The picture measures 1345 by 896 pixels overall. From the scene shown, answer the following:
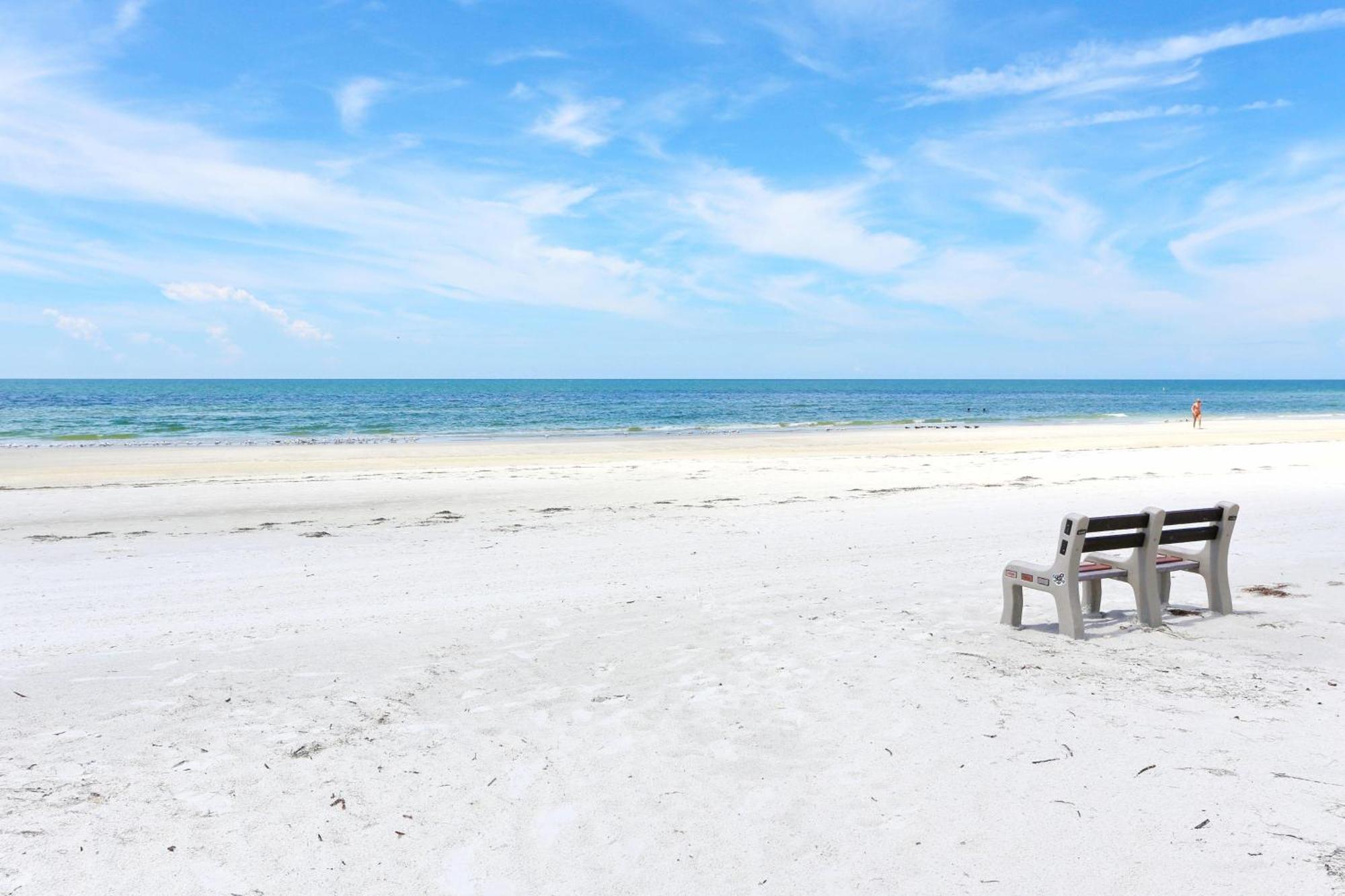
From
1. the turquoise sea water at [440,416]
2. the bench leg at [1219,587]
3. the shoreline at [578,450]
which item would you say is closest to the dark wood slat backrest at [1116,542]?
the bench leg at [1219,587]

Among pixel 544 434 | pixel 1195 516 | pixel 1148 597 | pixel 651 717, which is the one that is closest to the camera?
pixel 651 717

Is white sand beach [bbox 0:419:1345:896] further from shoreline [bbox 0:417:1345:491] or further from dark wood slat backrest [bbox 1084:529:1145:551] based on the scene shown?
shoreline [bbox 0:417:1345:491]

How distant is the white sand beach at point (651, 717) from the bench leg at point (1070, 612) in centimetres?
12

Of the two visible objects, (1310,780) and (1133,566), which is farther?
(1133,566)

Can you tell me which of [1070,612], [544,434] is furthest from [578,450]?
[1070,612]

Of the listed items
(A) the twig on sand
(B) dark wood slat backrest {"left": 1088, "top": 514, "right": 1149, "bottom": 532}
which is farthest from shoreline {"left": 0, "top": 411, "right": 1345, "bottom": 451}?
(A) the twig on sand

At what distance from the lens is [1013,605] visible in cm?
612

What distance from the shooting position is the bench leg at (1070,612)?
582 centimetres

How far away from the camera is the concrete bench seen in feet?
18.8

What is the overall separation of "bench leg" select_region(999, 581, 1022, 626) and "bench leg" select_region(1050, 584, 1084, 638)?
27cm

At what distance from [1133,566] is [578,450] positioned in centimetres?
2240

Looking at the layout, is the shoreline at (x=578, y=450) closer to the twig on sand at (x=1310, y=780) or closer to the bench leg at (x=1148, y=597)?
the bench leg at (x=1148, y=597)

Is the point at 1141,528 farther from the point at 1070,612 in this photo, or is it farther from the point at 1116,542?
the point at 1070,612

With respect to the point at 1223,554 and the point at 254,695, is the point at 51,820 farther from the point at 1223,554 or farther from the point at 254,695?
the point at 1223,554
